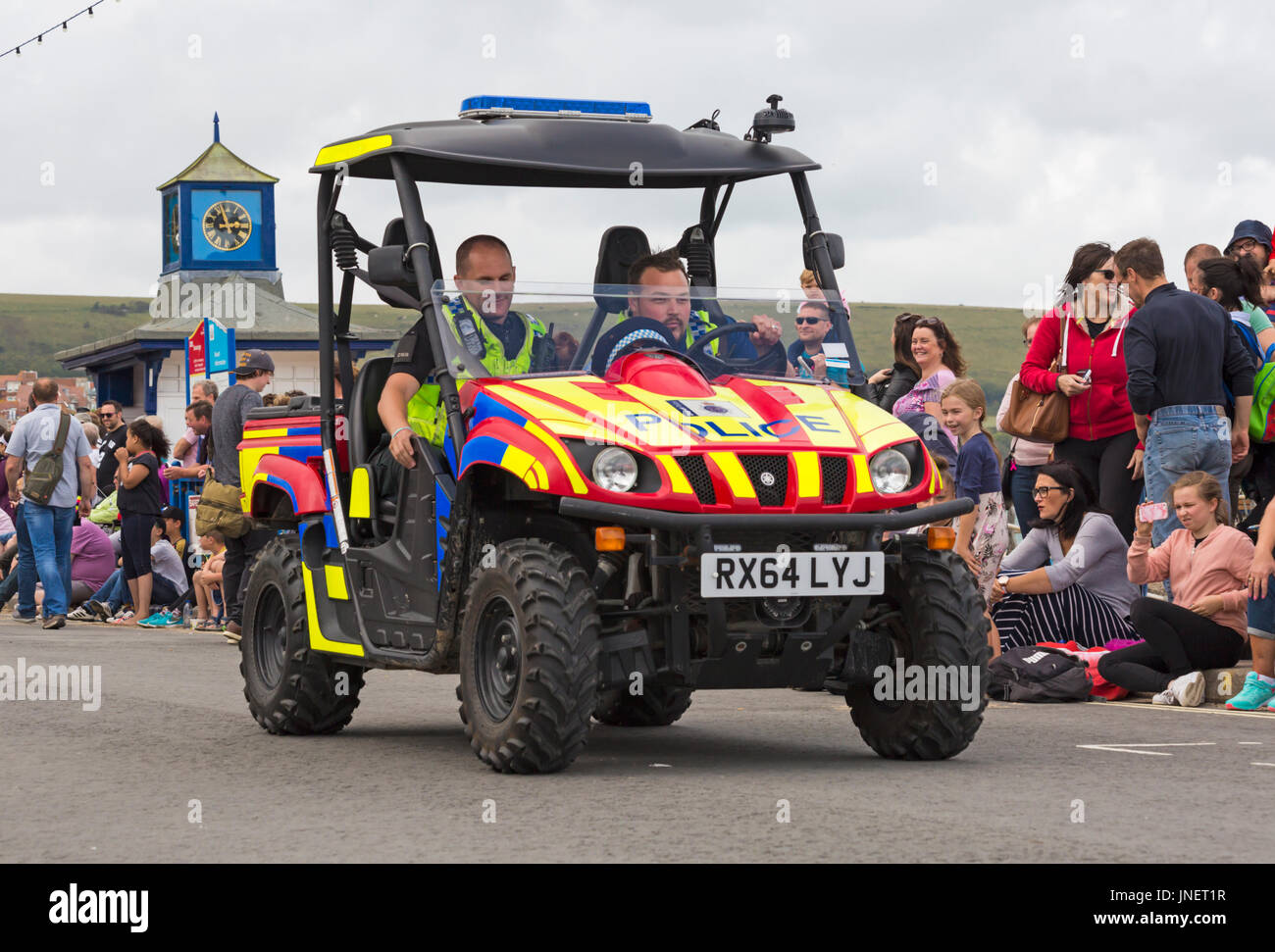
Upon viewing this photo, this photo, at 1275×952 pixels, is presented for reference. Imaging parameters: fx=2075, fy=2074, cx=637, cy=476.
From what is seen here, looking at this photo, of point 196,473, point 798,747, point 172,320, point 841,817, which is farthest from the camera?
point 172,320

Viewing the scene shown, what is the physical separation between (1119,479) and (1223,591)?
164cm

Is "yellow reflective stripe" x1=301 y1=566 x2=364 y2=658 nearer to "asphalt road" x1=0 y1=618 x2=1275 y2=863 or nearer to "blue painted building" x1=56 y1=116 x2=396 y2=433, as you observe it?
"asphalt road" x1=0 y1=618 x2=1275 y2=863

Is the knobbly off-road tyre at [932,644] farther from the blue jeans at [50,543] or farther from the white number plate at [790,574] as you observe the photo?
the blue jeans at [50,543]

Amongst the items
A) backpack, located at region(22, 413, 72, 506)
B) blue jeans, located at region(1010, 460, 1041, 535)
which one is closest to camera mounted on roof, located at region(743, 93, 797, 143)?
blue jeans, located at region(1010, 460, 1041, 535)

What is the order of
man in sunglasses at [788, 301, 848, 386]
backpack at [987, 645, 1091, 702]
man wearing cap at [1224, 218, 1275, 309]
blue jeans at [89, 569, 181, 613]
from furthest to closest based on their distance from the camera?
blue jeans at [89, 569, 181, 613], man wearing cap at [1224, 218, 1275, 309], backpack at [987, 645, 1091, 702], man in sunglasses at [788, 301, 848, 386]

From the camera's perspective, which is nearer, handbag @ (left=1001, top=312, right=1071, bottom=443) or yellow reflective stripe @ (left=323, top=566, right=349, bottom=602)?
yellow reflective stripe @ (left=323, top=566, right=349, bottom=602)

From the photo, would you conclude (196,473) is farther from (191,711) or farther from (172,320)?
(172,320)

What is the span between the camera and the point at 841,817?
6.73 metres

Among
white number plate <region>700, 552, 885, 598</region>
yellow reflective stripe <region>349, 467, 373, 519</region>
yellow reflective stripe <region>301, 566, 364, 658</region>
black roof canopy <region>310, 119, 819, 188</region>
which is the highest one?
black roof canopy <region>310, 119, 819, 188</region>

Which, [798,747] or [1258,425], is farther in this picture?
[1258,425]

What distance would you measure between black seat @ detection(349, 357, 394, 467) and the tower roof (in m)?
61.4

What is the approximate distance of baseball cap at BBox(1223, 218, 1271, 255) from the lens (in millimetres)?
13468

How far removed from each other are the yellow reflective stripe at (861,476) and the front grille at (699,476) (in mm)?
595
